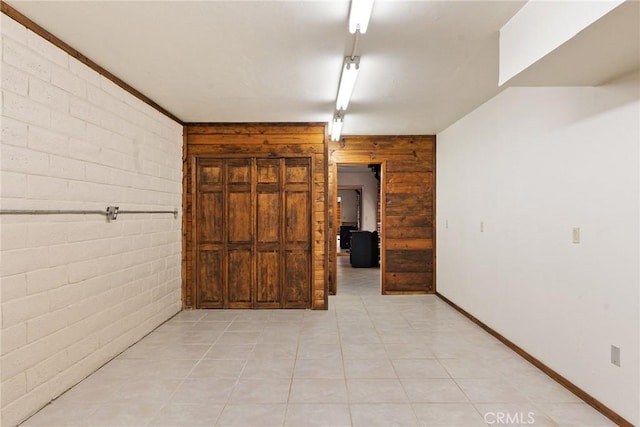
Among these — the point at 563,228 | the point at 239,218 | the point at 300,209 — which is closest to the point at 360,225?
the point at 300,209

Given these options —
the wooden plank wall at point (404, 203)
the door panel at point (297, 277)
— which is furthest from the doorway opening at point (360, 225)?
the door panel at point (297, 277)

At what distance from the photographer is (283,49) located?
2740mm

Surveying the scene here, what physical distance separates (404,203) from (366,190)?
5477mm

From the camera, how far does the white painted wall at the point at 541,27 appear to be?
5.49 feet

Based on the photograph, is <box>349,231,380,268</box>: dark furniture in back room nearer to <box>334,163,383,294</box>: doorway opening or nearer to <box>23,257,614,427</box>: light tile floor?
<box>334,163,383,294</box>: doorway opening

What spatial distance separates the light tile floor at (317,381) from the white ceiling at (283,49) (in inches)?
97.8

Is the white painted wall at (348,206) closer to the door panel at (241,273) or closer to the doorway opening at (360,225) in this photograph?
the doorway opening at (360,225)

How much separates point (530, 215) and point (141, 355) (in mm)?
3648

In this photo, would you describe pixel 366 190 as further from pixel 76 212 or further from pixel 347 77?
pixel 76 212

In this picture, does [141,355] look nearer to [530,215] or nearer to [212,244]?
[212,244]

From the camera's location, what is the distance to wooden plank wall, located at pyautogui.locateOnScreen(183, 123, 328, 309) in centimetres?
490

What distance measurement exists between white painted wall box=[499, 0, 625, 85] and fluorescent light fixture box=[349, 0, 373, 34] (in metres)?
0.94

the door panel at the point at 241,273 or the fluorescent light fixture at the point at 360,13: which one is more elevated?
the fluorescent light fixture at the point at 360,13

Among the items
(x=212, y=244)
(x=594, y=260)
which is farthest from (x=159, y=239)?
(x=594, y=260)
